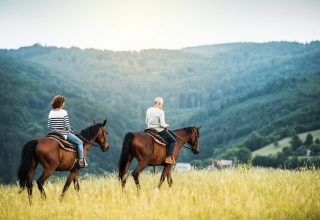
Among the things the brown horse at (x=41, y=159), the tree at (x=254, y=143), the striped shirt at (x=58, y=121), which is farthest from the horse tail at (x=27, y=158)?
the tree at (x=254, y=143)

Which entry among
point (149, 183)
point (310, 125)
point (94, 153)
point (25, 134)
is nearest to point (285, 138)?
point (310, 125)

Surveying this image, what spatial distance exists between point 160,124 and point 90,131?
2238mm

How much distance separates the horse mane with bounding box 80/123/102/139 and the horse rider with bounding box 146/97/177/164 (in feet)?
5.49

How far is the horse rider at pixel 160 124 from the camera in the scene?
1438 cm

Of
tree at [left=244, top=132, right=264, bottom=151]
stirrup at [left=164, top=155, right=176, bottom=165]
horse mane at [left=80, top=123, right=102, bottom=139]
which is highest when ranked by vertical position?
horse mane at [left=80, top=123, right=102, bottom=139]

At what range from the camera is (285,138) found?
161 metres

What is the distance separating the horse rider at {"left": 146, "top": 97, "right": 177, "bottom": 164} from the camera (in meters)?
14.4

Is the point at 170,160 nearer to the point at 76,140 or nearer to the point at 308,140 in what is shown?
the point at 76,140

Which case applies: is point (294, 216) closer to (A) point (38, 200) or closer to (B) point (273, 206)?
(B) point (273, 206)

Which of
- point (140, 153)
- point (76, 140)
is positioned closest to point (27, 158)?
point (76, 140)

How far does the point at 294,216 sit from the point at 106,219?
3.68 metres

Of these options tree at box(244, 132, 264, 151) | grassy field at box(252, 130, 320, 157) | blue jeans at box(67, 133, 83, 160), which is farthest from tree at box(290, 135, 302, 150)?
blue jeans at box(67, 133, 83, 160)

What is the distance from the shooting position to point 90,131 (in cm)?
1371

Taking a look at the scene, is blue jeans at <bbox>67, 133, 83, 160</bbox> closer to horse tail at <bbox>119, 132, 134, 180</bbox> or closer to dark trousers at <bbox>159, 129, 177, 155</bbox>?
horse tail at <bbox>119, 132, 134, 180</bbox>
